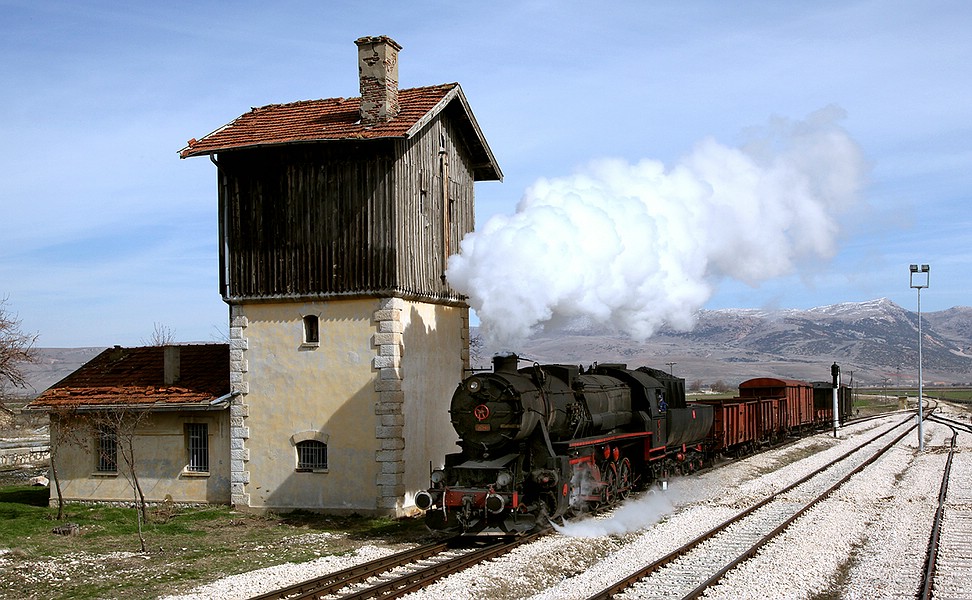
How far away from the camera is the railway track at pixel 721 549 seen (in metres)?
12.8

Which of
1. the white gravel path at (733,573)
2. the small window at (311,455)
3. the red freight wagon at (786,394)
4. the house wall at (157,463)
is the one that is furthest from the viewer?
the red freight wagon at (786,394)

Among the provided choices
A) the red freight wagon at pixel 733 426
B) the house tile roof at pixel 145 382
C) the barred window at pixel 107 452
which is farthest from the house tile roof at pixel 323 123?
the red freight wagon at pixel 733 426

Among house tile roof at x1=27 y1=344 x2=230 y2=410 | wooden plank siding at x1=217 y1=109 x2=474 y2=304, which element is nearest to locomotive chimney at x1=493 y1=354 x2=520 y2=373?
wooden plank siding at x1=217 y1=109 x2=474 y2=304

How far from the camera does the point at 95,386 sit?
2355 centimetres

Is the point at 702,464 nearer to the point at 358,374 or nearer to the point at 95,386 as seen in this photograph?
the point at 358,374

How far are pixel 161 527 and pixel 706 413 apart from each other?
15424 mm

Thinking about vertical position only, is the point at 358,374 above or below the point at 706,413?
above

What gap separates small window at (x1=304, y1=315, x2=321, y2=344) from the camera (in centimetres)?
2120

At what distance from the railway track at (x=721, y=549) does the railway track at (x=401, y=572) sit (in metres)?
2.60

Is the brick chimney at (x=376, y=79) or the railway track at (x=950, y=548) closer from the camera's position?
the railway track at (x=950, y=548)

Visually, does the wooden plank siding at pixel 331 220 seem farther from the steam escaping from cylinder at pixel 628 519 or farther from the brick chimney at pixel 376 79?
the steam escaping from cylinder at pixel 628 519

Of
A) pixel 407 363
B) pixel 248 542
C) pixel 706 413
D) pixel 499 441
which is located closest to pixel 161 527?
pixel 248 542

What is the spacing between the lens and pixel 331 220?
21.0 metres

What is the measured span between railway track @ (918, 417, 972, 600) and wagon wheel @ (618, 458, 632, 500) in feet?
20.6
